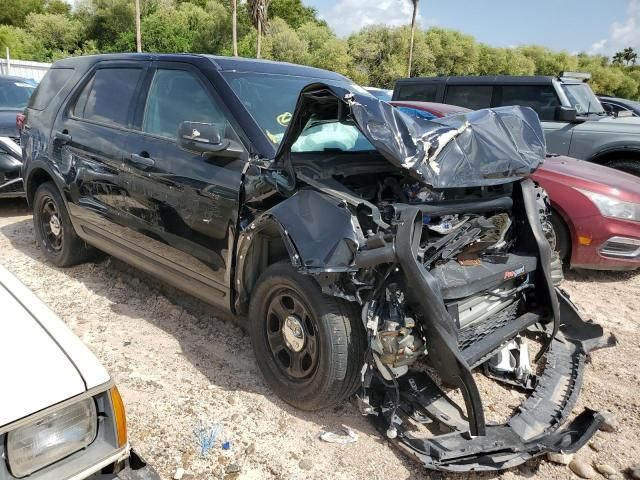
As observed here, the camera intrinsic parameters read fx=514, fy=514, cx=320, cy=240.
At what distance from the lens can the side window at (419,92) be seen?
342 inches

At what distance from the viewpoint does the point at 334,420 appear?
2820 mm

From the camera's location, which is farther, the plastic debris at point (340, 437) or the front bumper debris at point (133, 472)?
the plastic debris at point (340, 437)

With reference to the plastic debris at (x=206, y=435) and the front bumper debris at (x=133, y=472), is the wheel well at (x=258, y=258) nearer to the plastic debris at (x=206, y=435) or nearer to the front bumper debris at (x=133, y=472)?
the plastic debris at (x=206, y=435)

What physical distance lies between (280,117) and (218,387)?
1.71m

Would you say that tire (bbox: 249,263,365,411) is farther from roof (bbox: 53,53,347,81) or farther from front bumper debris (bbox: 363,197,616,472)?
roof (bbox: 53,53,347,81)

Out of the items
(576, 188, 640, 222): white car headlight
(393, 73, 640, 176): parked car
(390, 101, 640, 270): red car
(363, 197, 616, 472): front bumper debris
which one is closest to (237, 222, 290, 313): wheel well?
(363, 197, 616, 472): front bumper debris

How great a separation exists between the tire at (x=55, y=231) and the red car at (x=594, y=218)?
422cm

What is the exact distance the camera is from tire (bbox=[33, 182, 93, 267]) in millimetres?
4640

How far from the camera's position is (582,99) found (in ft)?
25.0

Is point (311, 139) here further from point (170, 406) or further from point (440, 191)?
point (170, 406)

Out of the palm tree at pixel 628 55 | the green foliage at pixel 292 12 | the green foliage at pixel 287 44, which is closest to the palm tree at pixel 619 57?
the palm tree at pixel 628 55

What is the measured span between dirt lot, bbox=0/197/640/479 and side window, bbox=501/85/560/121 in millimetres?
3490

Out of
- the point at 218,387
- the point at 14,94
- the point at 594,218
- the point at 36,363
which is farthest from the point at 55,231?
the point at 594,218

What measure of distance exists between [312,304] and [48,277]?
313 centimetres
